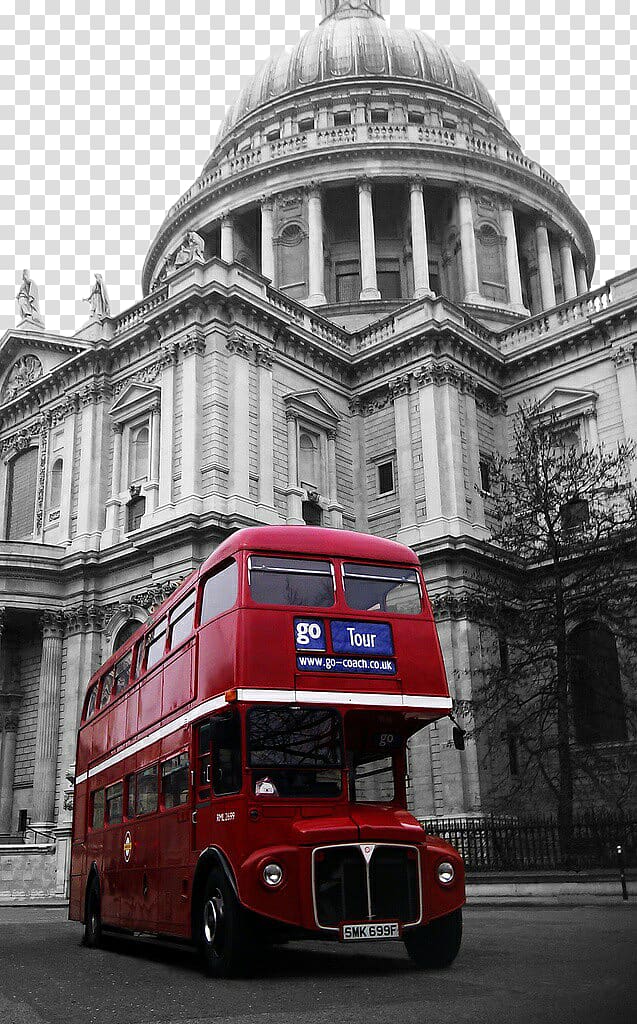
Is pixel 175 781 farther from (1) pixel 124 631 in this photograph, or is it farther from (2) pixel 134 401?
(2) pixel 134 401

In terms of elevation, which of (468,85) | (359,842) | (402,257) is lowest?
(359,842)

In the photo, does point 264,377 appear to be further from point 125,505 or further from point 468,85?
point 468,85

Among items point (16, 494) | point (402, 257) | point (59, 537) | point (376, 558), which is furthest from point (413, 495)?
point (376, 558)

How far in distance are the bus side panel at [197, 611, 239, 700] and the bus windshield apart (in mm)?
532

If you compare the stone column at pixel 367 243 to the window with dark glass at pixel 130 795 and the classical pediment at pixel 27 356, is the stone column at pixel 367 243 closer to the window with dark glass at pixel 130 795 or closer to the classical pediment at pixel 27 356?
the classical pediment at pixel 27 356

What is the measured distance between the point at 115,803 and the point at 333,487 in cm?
2286

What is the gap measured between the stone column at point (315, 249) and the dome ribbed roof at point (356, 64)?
10.5m

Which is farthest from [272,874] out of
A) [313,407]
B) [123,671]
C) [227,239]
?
[227,239]

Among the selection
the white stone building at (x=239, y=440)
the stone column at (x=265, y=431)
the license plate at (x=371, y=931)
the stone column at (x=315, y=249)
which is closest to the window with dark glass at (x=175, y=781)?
the license plate at (x=371, y=931)

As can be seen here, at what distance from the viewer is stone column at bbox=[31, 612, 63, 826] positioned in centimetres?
3238

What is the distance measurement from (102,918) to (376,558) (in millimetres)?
7461

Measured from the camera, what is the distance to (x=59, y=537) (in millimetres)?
36406

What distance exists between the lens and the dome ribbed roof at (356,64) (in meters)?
57.7

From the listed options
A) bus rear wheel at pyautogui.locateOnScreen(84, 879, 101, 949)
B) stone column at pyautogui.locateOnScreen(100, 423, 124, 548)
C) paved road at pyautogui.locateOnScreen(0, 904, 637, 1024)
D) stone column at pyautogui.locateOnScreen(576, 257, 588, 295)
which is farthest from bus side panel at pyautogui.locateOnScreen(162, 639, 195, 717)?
stone column at pyautogui.locateOnScreen(576, 257, 588, 295)
